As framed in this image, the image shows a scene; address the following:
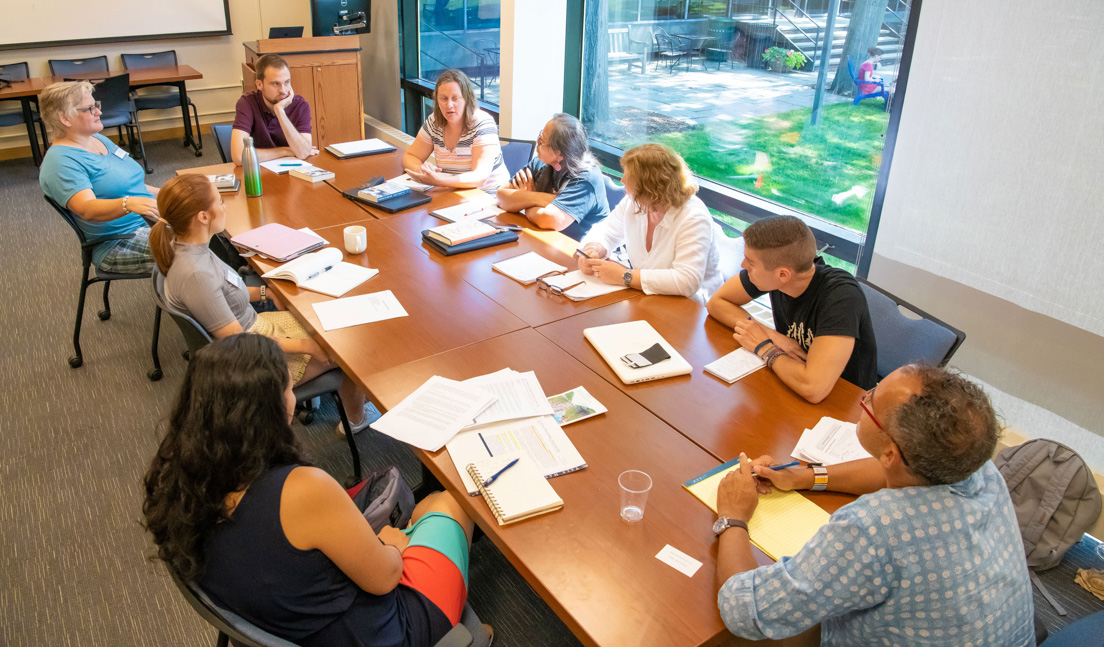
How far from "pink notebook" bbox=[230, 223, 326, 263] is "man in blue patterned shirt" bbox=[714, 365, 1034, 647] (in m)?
2.21

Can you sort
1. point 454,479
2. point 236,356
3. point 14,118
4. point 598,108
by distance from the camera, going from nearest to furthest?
point 236,356, point 454,479, point 598,108, point 14,118

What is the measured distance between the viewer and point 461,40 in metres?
6.09

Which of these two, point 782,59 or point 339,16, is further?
point 339,16

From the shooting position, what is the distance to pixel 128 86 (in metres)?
6.10

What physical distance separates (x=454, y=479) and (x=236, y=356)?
59cm

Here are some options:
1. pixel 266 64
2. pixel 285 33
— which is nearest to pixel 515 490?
pixel 266 64

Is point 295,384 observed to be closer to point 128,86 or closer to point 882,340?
point 882,340

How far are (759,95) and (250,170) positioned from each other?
265 centimetres

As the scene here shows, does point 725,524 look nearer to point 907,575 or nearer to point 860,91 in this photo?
point 907,575

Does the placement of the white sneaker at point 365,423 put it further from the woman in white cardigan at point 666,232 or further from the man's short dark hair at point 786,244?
the man's short dark hair at point 786,244

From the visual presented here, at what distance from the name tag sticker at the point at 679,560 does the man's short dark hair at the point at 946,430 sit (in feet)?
1.56

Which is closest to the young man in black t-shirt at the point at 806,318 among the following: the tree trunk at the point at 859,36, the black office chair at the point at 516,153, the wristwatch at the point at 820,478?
the wristwatch at the point at 820,478

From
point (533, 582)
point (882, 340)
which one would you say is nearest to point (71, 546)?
point (533, 582)

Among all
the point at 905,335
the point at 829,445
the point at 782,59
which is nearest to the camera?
the point at 829,445
